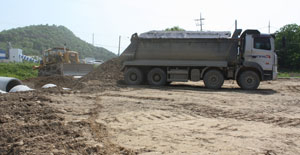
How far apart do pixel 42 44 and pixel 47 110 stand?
8441 centimetres

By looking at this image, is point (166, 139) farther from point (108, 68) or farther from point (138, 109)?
point (108, 68)

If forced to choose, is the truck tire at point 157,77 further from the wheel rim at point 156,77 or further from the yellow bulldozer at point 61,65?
the yellow bulldozer at point 61,65

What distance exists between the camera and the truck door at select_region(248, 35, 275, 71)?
1302 cm

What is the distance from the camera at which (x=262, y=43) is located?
13.1 metres

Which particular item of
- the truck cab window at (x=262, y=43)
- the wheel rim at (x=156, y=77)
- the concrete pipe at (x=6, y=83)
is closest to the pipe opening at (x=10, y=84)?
the concrete pipe at (x=6, y=83)

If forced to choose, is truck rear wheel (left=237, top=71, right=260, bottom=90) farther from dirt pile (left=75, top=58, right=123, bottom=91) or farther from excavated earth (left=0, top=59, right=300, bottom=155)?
dirt pile (left=75, top=58, right=123, bottom=91)

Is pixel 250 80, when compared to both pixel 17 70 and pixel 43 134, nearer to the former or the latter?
pixel 43 134

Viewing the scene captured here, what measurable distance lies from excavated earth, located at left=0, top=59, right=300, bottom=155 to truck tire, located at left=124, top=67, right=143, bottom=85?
5.56 meters

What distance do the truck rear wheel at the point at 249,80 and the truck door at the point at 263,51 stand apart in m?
0.59

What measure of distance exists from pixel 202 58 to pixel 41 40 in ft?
280

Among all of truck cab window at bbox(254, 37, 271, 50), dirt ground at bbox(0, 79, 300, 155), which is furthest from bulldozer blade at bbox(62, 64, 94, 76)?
truck cab window at bbox(254, 37, 271, 50)

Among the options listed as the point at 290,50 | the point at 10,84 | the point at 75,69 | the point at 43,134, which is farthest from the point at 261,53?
the point at 290,50

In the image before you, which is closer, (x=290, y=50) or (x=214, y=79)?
(x=214, y=79)

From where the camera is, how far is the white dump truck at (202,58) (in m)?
13.1
